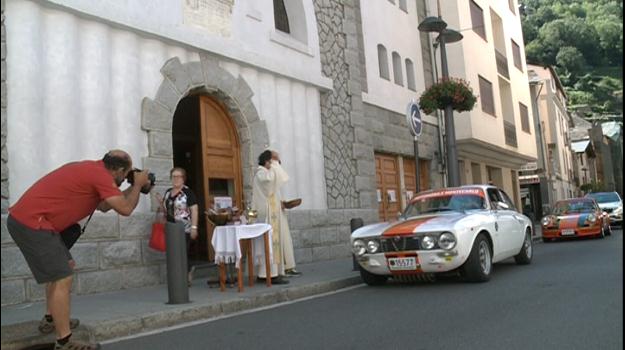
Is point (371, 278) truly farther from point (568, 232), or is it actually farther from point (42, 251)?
point (568, 232)

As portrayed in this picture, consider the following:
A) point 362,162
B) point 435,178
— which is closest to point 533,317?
point 362,162

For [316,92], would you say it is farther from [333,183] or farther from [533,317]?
[533,317]

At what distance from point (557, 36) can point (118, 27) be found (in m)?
57.4

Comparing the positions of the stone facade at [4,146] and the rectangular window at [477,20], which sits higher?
the rectangular window at [477,20]

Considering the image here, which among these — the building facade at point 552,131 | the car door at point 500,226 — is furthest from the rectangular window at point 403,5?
the building facade at point 552,131

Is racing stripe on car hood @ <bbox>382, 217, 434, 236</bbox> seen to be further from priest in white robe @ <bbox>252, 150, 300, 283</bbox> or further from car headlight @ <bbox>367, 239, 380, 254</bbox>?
priest in white robe @ <bbox>252, 150, 300, 283</bbox>

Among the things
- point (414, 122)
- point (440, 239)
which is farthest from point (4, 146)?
point (414, 122)

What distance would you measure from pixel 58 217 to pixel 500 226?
685 centimetres

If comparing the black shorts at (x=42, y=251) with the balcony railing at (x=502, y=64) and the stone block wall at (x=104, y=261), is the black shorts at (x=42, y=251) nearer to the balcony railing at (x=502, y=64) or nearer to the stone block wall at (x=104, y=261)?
the stone block wall at (x=104, y=261)

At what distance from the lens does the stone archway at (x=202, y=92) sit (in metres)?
9.54

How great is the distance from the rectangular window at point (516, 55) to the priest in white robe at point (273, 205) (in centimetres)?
2334

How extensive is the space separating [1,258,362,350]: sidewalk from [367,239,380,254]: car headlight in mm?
859

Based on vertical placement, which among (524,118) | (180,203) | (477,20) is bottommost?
(180,203)

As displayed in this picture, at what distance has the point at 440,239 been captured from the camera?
26.8 ft
